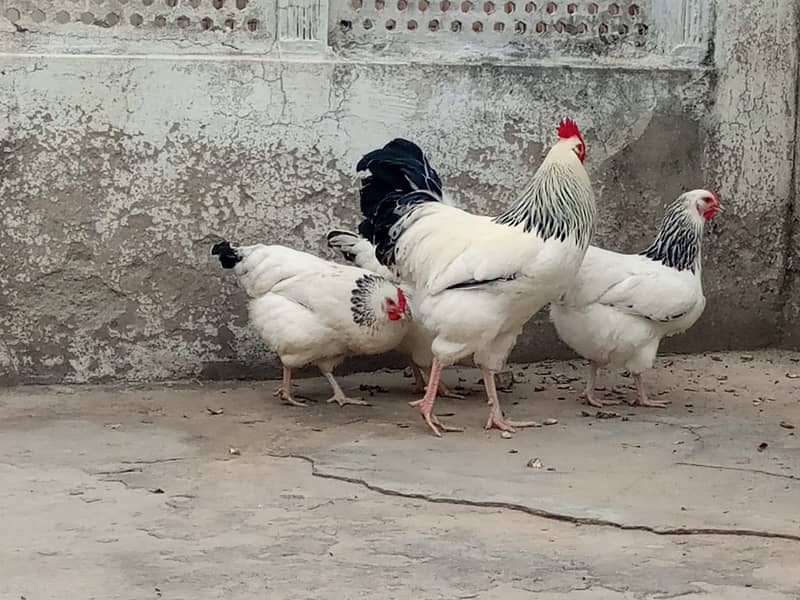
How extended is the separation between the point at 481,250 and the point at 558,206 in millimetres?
405

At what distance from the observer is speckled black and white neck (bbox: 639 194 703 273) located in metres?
6.22

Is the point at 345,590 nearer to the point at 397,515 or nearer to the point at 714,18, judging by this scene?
the point at 397,515

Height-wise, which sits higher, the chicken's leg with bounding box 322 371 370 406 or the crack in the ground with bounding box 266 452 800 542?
the crack in the ground with bounding box 266 452 800 542

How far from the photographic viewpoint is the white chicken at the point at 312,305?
605 cm

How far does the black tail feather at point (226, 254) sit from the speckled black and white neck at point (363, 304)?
63 cm

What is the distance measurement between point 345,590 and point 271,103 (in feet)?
11.4

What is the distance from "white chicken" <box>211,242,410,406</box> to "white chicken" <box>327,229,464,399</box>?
8 centimetres

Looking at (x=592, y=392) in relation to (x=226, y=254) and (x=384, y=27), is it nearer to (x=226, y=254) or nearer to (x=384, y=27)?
(x=226, y=254)

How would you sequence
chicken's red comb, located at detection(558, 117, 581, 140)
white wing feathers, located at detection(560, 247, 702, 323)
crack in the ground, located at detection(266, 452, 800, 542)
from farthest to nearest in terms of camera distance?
1. white wing feathers, located at detection(560, 247, 702, 323)
2. chicken's red comb, located at detection(558, 117, 581, 140)
3. crack in the ground, located at detection(266, 452, 800, 542)

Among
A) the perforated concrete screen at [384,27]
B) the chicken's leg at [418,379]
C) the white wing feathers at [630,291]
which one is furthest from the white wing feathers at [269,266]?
the white wing feathers at [630,291]

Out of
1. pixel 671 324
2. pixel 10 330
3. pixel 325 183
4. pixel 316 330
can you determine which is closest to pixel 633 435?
pixel 671 324

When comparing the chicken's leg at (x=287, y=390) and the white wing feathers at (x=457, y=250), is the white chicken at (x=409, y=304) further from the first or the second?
the chicken's leg at (x=287, y=390)

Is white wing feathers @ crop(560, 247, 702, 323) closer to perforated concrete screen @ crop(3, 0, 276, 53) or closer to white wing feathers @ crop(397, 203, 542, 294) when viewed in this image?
white wing feathers @ crop(397, 203, 542, 294)

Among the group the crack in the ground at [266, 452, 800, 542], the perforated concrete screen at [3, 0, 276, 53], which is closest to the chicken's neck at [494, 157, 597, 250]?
the crack in the ground at [266, 452, 800, 542]
